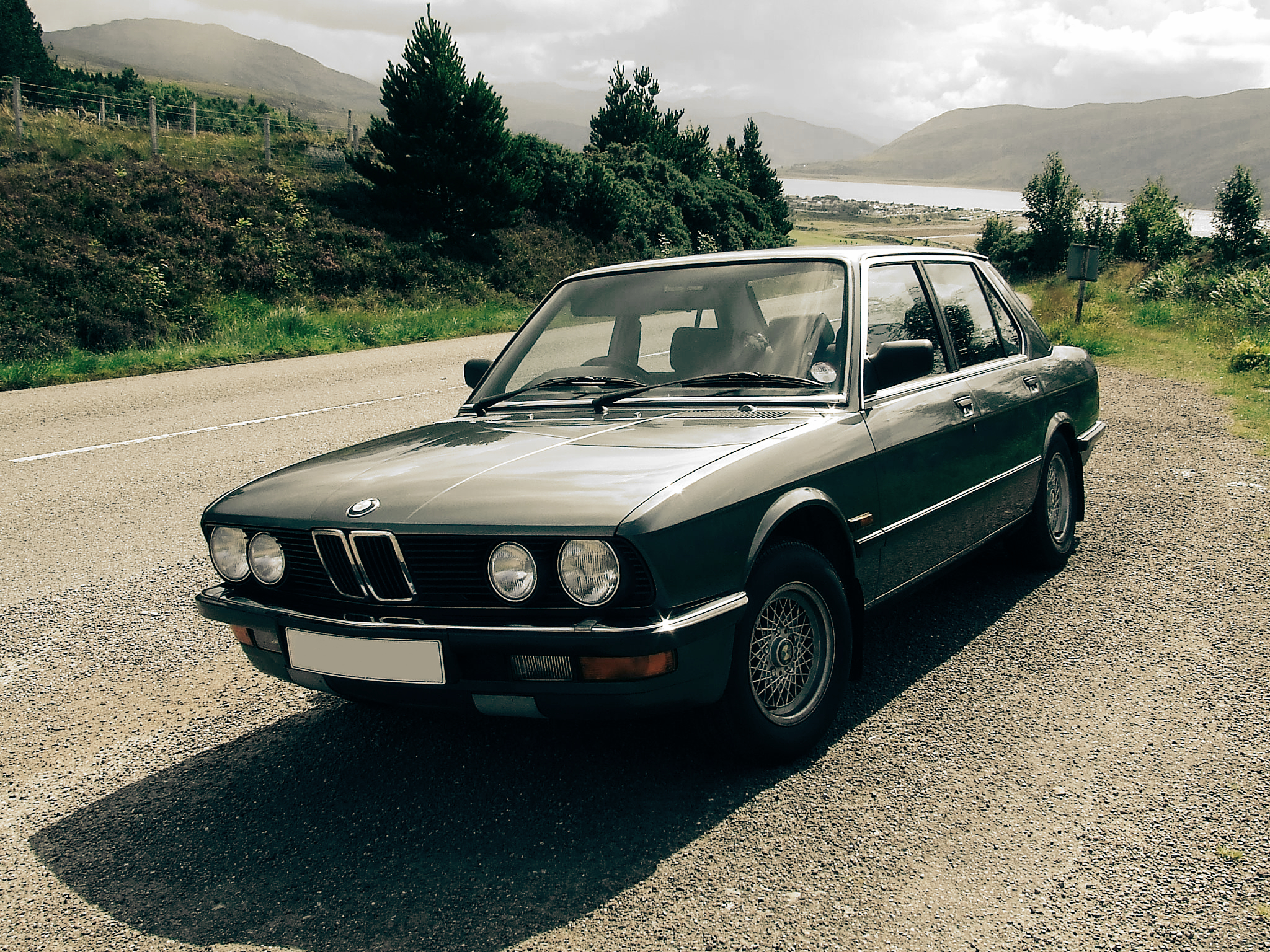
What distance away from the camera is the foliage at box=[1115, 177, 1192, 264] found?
55344mm

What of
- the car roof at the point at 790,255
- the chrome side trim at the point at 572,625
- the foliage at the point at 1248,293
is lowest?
the chrome side trim at the point at 572,625

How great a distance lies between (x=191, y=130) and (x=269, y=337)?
65.6ft

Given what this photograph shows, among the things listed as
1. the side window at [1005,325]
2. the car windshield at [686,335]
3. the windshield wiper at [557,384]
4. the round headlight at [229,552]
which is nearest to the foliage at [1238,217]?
the side window at [1005,325]

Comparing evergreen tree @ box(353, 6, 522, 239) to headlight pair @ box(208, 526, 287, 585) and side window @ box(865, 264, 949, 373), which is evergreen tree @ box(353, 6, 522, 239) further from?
headlight pair @ box(208, 526, 287, 585)

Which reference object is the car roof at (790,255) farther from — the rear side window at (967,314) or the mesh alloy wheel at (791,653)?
the mesh alloy wheel at (791,653)

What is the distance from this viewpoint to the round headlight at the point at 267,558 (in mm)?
2967

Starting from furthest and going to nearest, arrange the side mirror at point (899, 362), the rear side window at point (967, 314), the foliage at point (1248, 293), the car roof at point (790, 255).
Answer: the foliage at point (1248, 293) < the rear side window at point (967, 314) < the car roof at point (790, 255) < the side mirror at point (899, 362)

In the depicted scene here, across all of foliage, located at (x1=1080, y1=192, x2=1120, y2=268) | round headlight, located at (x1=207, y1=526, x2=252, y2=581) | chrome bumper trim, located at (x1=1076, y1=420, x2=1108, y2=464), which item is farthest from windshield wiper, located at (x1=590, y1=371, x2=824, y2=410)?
foliage, located at (x1=1080, y1=192, x2=1120, y2=268)

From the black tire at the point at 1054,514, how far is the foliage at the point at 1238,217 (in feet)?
194

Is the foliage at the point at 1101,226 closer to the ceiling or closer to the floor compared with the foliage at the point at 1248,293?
closer to the ceiling

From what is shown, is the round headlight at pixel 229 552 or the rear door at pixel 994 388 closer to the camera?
the round headlight at pixel 229 552

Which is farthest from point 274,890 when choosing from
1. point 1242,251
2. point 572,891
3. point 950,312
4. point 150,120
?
point 1242,251

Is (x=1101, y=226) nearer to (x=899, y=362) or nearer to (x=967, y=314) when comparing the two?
(x=967, y=314)

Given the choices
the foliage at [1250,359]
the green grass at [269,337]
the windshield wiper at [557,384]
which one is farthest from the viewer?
the green grass at [269,337]
